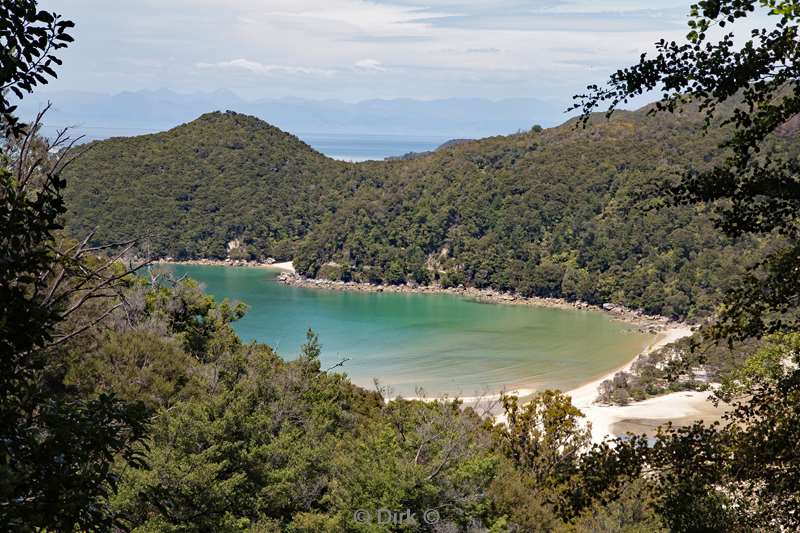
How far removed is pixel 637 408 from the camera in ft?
98.8

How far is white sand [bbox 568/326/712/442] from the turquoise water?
2.57 m

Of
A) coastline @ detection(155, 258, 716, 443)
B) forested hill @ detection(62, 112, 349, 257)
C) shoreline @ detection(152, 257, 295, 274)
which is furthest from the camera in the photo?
forested hill @ detection(62, 112, 349, 257)

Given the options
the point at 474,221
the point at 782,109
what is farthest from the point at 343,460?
the point at 474,221

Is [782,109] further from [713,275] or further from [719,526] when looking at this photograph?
[713,275]

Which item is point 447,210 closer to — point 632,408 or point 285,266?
point 285,266

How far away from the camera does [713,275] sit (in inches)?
2084

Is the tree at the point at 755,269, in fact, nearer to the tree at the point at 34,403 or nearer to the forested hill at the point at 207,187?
the tree at the point at 34,403

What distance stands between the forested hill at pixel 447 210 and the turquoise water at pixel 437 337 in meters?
5.43

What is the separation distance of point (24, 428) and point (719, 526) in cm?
345

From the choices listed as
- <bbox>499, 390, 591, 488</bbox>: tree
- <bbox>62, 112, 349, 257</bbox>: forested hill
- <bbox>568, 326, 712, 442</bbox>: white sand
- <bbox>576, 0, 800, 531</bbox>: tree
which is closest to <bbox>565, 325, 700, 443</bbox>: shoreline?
<bbox>568, 326, 712, 442</bbox>: white sand

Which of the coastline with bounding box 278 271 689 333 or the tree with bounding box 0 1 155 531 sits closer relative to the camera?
the tree with bounding box 0 1 155 531

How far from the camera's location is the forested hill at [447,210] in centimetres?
5919

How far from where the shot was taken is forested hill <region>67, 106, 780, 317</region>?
59188 mm

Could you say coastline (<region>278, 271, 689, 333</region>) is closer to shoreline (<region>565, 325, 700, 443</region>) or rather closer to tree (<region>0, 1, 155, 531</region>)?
shoreline (<region>565, 325, 700, 443</region>)
